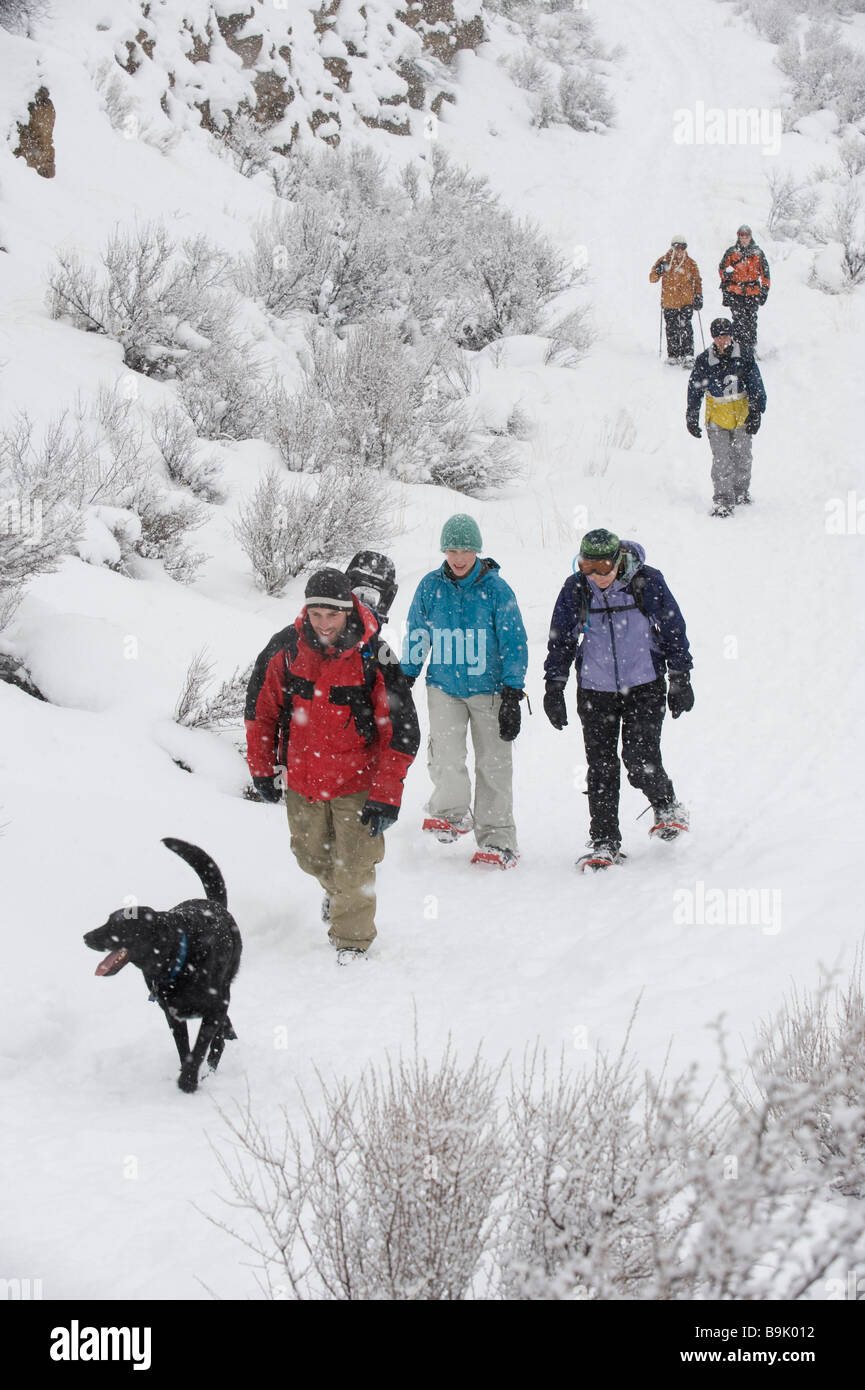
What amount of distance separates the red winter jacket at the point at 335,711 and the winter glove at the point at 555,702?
46.3 inches

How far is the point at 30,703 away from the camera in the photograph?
5133 millimetres

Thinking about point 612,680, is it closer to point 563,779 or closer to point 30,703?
point 563,779

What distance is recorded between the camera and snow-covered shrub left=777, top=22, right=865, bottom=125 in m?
24.5

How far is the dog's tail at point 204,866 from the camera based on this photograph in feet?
11.5

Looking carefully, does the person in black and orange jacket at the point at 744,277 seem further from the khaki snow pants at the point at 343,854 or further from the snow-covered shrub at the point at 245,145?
the khaki snow pants at the point at 343,854

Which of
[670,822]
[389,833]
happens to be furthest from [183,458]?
[670,822]

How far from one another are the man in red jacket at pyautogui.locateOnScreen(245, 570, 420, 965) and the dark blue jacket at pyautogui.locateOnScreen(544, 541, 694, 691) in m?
1.27

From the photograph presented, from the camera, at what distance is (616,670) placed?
504cm

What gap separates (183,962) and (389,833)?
8.22ft

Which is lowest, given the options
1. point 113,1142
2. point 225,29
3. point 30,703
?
point 113,1142

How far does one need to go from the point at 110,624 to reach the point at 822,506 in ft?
24.1

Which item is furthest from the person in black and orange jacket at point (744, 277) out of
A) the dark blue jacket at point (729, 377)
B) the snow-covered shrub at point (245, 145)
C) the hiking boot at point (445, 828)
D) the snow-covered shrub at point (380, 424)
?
the hiking boot at point (445, 828)

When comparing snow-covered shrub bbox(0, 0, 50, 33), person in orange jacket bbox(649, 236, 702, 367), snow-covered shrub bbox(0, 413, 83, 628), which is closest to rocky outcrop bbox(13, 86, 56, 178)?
snow-covered shrub bbox(0, 0, 50, 33)

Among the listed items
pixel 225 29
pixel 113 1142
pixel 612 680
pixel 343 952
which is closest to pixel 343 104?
pixel 225 29
